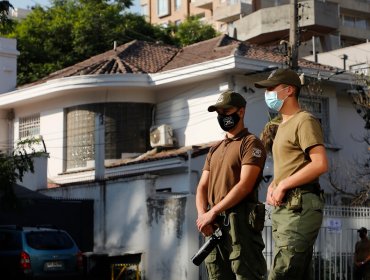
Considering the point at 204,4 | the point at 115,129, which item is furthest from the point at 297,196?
the point at 204,4

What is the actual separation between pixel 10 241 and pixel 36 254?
642 millimetres

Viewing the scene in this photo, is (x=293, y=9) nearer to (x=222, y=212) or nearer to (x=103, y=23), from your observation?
(x=222, y=212)

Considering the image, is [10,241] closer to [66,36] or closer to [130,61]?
[130,61]

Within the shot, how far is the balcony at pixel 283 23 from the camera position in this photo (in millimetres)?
48831

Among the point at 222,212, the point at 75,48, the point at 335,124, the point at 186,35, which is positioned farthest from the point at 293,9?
the point at 186,35

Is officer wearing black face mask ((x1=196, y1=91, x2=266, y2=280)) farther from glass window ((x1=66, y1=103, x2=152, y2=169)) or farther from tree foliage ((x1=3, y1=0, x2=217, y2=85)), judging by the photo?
tree foliage ((x1=3, y1=0, x2=217, y2=85))

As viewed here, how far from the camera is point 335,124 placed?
2630 centimetres

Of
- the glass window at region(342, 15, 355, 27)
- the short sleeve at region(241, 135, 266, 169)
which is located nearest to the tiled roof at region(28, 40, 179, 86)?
the short sleeve at region(241, 135, 266, 169)

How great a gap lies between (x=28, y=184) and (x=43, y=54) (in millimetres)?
17295

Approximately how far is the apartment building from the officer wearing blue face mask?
30099mm

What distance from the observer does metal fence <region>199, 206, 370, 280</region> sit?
54.4 feet

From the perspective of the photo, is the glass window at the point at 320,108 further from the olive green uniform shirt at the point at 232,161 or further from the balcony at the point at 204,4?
the balcony at the point at 204,4

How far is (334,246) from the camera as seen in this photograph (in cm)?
1689

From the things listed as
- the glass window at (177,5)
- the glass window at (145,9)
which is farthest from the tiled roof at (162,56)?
the glass window at (145,9)
